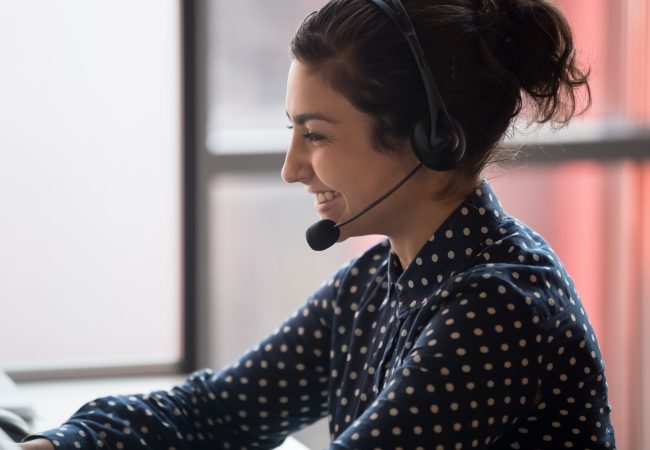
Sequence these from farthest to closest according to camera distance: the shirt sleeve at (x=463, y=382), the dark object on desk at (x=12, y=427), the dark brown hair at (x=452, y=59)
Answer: the dark object on desk at (x=12, y=427), the dark brown hair at (x=452, y=59), the shirt sleeve at (x=463, y=382)

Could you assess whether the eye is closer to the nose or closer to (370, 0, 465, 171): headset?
the nose

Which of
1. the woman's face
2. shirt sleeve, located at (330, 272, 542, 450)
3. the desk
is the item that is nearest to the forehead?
the woman's face

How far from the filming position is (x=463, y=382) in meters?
1.00

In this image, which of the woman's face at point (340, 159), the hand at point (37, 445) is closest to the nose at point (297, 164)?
the woman's face at point (340, 159)

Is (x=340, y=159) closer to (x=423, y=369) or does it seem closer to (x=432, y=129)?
(x=432, y=129)

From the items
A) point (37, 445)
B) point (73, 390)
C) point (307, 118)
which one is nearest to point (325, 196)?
point (307, 118)

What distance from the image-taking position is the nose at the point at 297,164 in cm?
118

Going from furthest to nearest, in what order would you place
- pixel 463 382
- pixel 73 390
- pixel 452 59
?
1. pixel 73 390
2. pixel 452 59
3. pixel 463 382

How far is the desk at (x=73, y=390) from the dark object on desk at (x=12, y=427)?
44cm

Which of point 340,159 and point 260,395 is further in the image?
point 260,395

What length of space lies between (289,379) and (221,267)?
3.01ft

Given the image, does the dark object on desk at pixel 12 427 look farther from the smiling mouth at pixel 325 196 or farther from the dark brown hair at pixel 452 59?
the dark brown hair at pixel 452 59

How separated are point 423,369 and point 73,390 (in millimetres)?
1211

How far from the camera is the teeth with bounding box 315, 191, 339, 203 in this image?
120 cm
